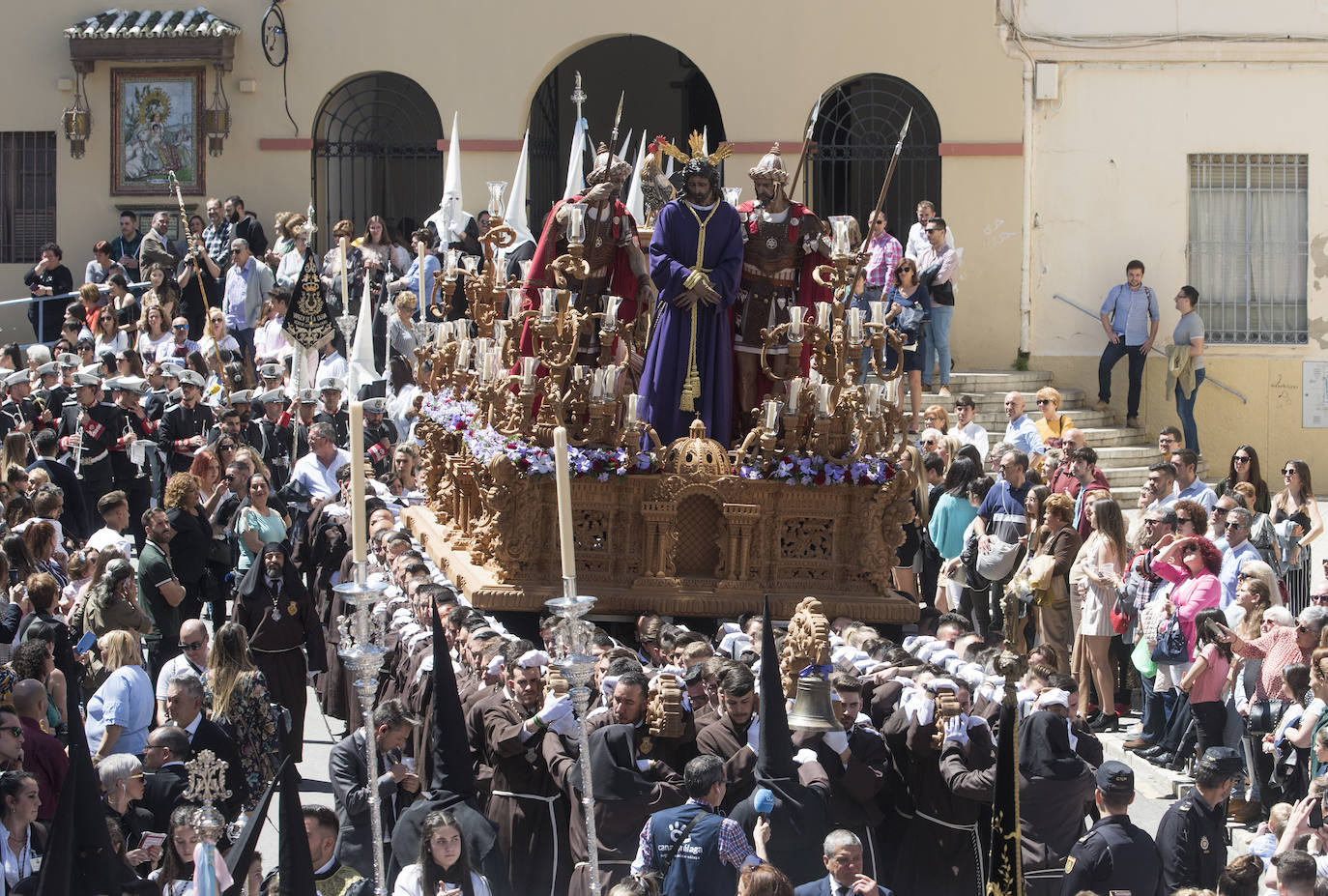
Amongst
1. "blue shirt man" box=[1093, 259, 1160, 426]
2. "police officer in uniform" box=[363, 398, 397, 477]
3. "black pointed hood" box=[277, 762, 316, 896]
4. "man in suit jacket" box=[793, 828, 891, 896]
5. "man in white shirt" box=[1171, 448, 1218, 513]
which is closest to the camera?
"black pointed hood" box=[277, 762, 316, 896]

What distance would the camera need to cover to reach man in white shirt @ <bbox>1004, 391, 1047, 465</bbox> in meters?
15.9

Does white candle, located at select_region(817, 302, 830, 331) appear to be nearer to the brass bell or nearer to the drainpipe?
the brass bell

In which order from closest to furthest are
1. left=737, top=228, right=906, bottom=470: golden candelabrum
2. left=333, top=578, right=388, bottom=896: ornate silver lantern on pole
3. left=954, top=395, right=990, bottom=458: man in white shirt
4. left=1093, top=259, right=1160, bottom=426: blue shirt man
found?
left=333, top=578, right=388, bottom=896: ornate silver lantern on pole → left=737, top=228, right=906, bottom=470: golden candelabrum → left=954, top=395, right=990, bottom=458: man in white shirt → left=1093, top=259, right=1160, bottom=426: blue shirt man

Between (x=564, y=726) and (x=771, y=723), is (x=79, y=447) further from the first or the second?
(x=771, y=723)

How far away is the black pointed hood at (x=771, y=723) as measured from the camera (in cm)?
727

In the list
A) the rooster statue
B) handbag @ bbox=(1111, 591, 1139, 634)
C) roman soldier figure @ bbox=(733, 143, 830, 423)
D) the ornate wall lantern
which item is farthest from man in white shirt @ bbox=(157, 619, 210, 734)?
the ornate wall lantern

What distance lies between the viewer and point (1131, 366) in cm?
2084

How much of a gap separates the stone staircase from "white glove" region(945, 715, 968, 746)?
11.1 meters

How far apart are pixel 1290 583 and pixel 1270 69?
10.8 metres

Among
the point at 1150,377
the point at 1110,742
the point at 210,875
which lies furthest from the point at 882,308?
the point at 1150,377

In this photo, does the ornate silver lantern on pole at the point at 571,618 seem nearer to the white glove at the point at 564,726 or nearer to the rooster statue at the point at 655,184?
the white glove at the point at 564,726

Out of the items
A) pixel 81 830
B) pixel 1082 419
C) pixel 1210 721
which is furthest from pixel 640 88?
pixel 81 830

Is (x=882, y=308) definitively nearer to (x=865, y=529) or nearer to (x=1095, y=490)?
(x=865, y=529)

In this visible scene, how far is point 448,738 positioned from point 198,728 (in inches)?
57.2
